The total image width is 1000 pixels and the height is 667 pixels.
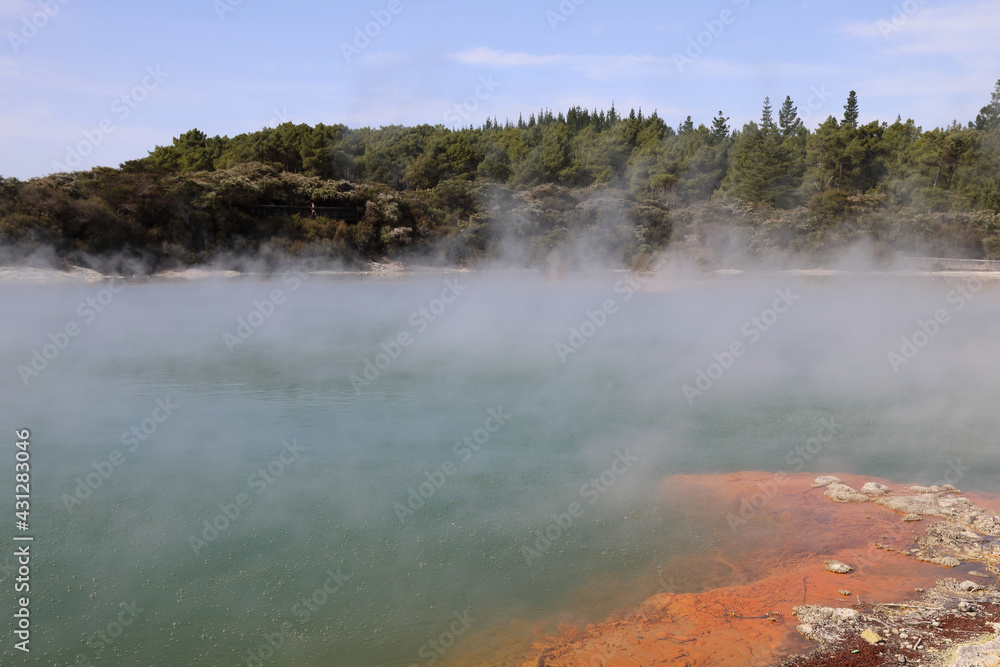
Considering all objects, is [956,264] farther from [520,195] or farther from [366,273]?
[366,273]

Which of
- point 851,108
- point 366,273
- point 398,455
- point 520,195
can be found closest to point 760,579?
point 398,455

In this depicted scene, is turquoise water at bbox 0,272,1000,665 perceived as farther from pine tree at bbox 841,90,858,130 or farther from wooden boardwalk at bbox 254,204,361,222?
pine tree at bbox 841,90,858,130

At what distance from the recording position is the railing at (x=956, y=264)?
3070 cm

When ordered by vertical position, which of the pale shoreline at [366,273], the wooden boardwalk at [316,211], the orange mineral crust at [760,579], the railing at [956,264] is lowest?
the orange mineral crust at [760,579]

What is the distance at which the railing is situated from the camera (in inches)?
1209

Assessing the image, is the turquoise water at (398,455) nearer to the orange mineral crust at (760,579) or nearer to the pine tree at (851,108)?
the orange mineral crust at (760,579)

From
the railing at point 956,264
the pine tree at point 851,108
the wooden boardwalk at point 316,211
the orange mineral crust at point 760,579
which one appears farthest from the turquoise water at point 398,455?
the pine tree at point 851,108

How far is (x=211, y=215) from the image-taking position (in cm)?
2794

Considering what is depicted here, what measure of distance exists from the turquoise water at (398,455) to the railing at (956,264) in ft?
44.0

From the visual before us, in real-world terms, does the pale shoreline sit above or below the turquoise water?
above

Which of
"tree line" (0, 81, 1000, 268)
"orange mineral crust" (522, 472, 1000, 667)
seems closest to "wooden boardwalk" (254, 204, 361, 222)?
"tree line" (0, 81, 1000, 268)

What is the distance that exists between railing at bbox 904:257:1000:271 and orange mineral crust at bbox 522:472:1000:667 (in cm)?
2724

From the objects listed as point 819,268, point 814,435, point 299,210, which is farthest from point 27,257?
point 819,268

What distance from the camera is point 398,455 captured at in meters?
9.19
